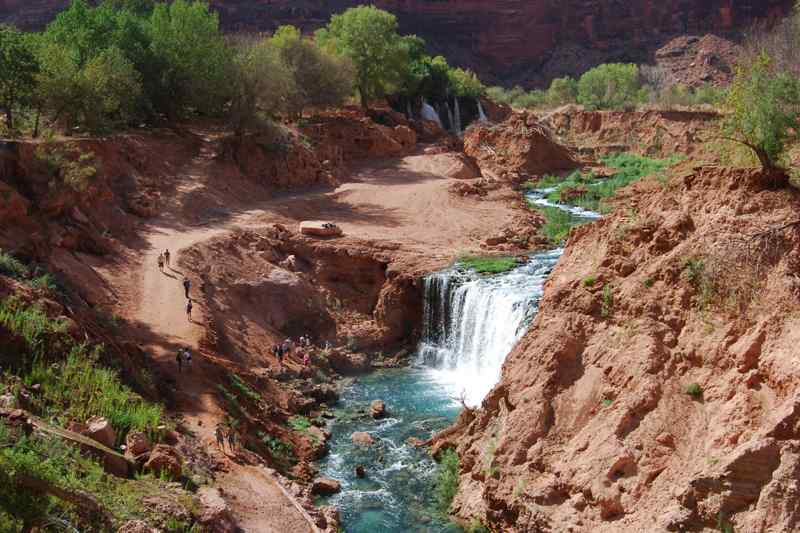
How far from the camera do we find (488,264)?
2914 cm

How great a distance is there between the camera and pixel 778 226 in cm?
1400

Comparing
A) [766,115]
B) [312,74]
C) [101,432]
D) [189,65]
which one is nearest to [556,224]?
[189,65]

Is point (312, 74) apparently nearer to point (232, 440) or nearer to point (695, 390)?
point (232, 440)

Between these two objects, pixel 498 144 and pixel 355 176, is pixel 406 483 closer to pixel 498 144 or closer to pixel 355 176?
pixel 355 176

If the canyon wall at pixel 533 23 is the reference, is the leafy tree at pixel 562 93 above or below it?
below

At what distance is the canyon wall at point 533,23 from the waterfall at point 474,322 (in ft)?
235

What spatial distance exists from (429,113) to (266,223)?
34.0 m

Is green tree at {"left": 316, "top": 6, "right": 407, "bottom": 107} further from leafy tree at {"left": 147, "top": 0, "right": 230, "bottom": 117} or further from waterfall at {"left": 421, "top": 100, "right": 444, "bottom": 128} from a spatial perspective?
leafy tree at {"left": 147, "top": 0, "right": 230, "bottom": 117}

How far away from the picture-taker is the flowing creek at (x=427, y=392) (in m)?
17.2

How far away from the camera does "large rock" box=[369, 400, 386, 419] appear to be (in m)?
22.0

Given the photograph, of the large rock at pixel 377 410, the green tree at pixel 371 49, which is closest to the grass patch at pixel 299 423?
the large rock at pixel 377 410

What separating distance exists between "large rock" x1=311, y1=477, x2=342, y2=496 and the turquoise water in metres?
0.18

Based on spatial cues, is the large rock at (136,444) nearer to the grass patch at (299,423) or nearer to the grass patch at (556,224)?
the grass patch at (299,423)

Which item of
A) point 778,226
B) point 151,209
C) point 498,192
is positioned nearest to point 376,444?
point 778,226
